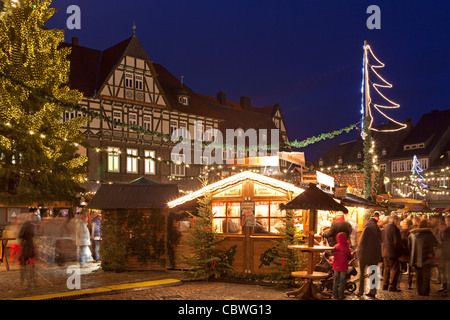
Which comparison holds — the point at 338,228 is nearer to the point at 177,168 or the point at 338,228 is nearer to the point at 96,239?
the point at 96,239

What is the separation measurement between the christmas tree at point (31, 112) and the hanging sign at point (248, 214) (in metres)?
10.9

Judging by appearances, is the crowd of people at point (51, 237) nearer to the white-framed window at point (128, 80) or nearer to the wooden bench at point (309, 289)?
the wooden bench at point (309, 289)

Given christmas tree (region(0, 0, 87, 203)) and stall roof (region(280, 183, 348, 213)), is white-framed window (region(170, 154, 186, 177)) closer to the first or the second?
christmas tree (region(0, 0, 87, 203))

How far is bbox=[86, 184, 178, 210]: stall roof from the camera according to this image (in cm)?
1580

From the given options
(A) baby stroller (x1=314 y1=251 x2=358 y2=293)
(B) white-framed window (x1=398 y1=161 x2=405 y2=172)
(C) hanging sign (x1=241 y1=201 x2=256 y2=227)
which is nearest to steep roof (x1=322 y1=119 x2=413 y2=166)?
(B) white-framed window (x1=398 y1=161 x2=405 y2=172)

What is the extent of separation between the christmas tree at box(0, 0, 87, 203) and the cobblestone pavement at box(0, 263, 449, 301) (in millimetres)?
8758

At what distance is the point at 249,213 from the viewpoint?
1397cm

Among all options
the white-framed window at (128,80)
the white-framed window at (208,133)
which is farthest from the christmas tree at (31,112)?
the white-framed window at (208,133)

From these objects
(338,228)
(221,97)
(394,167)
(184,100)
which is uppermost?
(221,97)

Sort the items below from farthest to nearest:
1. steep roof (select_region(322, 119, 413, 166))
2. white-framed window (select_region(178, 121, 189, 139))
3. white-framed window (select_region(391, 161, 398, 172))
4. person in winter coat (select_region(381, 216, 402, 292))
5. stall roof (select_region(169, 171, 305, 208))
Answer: steep roof (select_region(322, 119, 413, 166)), white-framed window (select_region(391, 161, 398, 172)), white-framed window (select_region(178, 121, 189, 139)), stall roof (select_region(169, 171, 305, 208)), person in winter coat (select_region(381, 216, 402, 292))

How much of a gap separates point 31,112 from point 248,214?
14771mm

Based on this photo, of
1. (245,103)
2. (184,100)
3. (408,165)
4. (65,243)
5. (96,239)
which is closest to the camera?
(65,243)

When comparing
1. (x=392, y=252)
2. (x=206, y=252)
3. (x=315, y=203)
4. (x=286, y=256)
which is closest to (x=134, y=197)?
(x=206, y=252)
